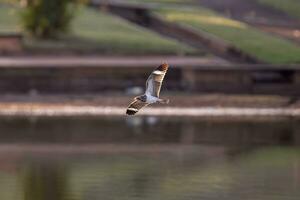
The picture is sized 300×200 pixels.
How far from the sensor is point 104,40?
1523 inches

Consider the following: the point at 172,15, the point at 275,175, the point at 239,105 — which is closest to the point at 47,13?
the point at 172,15

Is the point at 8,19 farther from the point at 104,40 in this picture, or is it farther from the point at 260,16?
the point at 260,16

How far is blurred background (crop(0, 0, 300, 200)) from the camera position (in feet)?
79.2

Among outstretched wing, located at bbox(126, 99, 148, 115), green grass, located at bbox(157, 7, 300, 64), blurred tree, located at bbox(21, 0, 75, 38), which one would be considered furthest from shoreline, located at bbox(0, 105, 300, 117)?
outstretched wing, located at bbox(126, 99, 148, 115)

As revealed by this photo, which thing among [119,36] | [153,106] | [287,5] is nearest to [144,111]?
[153,106]

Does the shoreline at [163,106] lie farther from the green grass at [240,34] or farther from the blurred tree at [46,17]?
the blurred tree at [46,17]

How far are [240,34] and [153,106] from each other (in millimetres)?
6014

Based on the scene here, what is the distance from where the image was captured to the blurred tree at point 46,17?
128 ft

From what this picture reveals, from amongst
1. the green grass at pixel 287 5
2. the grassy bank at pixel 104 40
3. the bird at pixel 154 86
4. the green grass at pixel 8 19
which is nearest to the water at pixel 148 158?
the bird at pixel 154 86

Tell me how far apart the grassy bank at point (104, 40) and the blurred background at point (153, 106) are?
0.16 feet

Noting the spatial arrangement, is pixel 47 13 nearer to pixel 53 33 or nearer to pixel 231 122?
pixel 53 33

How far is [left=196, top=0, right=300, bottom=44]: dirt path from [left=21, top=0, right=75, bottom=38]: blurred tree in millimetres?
5956

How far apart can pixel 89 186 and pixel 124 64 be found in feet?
42.6

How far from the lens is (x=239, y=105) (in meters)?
35.0
